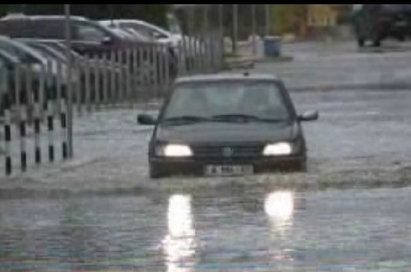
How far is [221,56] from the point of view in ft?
180

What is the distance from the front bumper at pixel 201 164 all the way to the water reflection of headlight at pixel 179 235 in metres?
1.20

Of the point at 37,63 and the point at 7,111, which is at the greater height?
the point at 7,111

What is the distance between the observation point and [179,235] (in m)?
13.6

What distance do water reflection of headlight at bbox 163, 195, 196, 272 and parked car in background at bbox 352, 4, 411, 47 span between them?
53.9m

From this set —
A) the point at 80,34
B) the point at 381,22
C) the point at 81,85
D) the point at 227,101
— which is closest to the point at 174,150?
the point at 227,101

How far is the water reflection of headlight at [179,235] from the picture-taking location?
11.9 meters

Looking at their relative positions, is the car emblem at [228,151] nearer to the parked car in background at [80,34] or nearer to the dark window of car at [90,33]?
the parked car in background at [80,34]

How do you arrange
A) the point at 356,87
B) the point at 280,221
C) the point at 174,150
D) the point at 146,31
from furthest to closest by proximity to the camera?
the point at 146,31 → the point at 356,87 → the point at 174,150 → the point at 280,221

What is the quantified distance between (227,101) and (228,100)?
2 cm

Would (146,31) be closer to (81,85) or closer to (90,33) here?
(90,33)

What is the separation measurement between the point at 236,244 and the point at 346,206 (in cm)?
324

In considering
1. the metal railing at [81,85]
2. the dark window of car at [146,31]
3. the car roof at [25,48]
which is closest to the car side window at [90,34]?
the metal railing at [81,85]

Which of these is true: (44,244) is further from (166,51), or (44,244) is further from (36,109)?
(166,51)

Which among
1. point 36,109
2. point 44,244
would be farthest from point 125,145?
point 44,244
